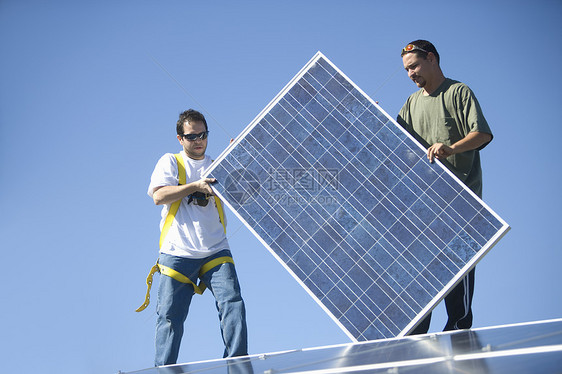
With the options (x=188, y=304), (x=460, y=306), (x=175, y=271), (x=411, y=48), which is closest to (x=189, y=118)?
(x=175, y=271)

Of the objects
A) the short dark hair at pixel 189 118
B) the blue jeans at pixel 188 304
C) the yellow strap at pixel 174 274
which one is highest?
the short dark hair at pixel 189 118

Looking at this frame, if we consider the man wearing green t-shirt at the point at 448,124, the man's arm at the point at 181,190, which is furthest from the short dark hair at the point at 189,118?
the man wearing green t-shirt at the point at 448,124

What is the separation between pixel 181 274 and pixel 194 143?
149cm

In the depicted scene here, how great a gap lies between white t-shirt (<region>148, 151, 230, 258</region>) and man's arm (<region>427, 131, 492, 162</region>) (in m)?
2.36

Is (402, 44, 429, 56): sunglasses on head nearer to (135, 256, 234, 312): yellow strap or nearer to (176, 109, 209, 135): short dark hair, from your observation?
(176, 109, 209, 135): short dark hair

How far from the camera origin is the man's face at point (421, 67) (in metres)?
6.51

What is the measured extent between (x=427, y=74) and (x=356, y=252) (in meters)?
2.33

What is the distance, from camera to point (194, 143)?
21.3 ft

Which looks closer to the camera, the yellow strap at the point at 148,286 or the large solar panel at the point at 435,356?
the large solar panel at the point at 435,356

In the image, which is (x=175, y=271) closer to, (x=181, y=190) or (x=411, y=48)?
(x=181, y=190)

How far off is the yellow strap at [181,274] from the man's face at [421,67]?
295cm

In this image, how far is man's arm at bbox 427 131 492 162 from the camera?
18.9 ft

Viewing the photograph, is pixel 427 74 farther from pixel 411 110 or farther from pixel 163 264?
pixel 163 264

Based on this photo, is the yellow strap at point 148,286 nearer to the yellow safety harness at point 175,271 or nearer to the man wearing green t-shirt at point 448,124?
the yellow safety harness at point 175,271
